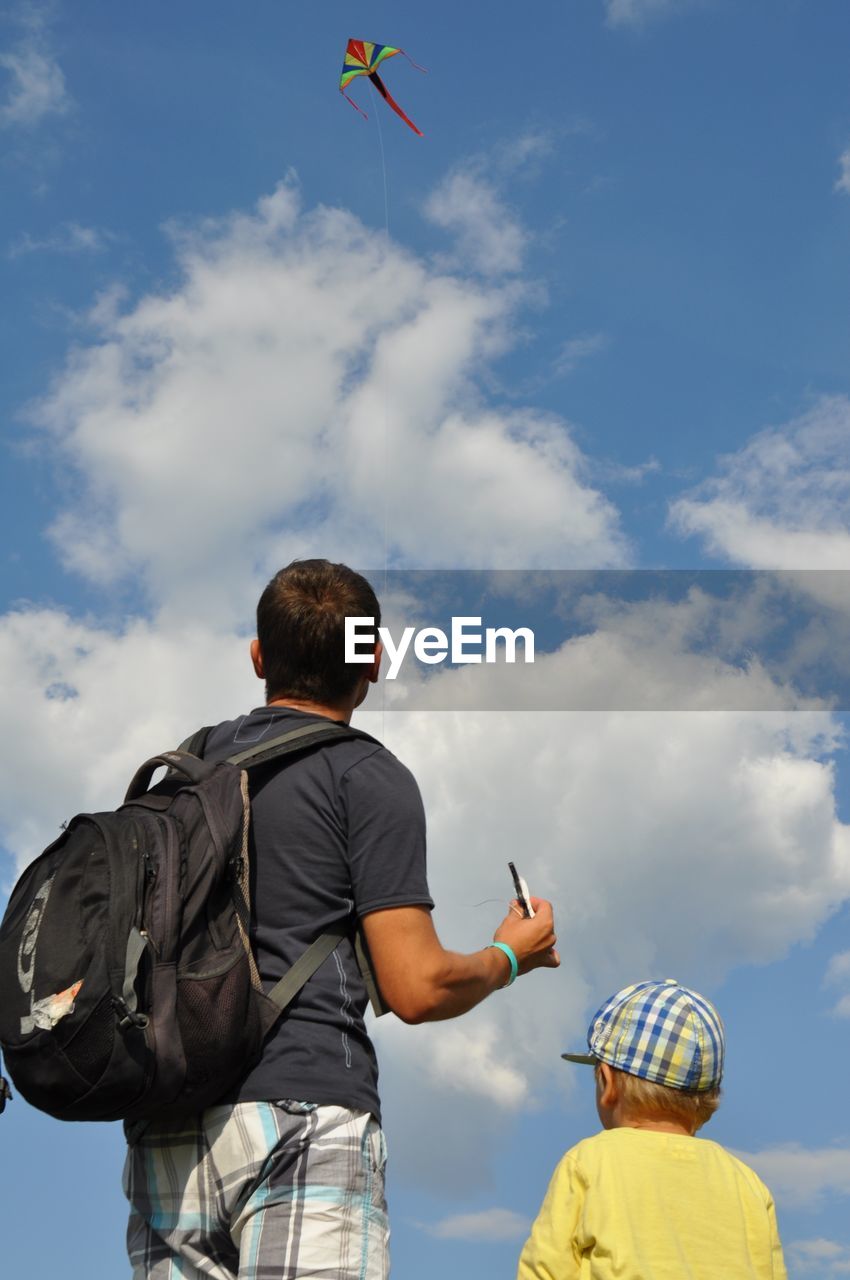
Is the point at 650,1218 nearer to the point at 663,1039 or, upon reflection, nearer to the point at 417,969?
the point at 663,1039

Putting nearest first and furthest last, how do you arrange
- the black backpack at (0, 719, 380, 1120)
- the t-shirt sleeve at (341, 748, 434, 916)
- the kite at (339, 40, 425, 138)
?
1. the black backpack at (0, 719, 380, 1120)
2. the t-shirt sleeve at (341, 748, 434, 916)
3. the kite at (339, 40, 425, 138)

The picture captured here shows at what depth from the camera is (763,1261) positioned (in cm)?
411

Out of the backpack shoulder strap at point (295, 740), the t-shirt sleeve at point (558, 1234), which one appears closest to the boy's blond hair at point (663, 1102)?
the t-shirt sleeve at point (558, 1234)

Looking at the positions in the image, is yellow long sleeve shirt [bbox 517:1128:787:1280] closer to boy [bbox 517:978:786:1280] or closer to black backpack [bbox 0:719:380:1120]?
boy [bbox 517:978:786:1280]

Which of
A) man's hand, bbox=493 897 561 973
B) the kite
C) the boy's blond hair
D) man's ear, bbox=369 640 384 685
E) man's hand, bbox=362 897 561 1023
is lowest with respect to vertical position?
the boy's blond hair

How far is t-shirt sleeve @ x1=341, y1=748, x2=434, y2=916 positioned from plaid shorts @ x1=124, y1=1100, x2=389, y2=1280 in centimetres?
56

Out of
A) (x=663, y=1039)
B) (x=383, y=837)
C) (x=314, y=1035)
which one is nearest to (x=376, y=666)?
(x=383, y=837)

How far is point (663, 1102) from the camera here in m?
4.29

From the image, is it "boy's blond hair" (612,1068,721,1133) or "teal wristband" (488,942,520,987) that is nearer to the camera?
"teal wristband" (488,942,520,987)

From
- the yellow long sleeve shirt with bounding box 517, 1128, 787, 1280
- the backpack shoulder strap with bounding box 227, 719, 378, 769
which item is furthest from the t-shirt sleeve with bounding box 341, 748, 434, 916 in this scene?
the yellow long sleeve shirt with bounding box 517, 1128, 787, 1280

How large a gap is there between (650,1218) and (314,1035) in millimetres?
1442

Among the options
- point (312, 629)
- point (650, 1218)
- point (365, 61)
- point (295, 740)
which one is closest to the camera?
point (295, 740)

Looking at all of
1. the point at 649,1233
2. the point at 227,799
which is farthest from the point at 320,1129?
the point at 649,1233

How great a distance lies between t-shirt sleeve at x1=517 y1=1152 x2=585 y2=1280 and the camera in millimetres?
4047
